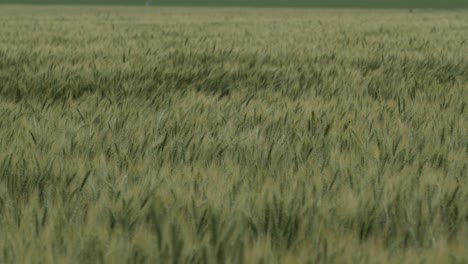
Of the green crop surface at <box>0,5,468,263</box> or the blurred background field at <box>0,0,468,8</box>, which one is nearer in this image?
the green crop surface at <box>0,5,468,263</box>

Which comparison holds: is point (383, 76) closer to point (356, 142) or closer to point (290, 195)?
point (356, 142)

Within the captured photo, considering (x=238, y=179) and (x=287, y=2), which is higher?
(x=238, y=179)

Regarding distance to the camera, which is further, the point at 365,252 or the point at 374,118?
the point at 374,118

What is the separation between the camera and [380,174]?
180 centimetres

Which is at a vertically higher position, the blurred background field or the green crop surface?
the green crop surface

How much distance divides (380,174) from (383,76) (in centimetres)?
289

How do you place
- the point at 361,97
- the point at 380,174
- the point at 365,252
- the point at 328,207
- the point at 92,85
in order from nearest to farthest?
the point at 365,252
the point at 328,207
the point at 380,174
the point at 361,97
the point at 92,85

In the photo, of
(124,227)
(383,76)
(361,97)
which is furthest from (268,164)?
(383,76)

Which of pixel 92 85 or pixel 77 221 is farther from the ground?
pixel 77 221

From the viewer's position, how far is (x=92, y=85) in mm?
4160

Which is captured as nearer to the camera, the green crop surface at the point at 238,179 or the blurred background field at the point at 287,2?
the green crop surface at the point at 238,179

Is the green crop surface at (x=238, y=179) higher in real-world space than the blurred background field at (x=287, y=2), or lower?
higher

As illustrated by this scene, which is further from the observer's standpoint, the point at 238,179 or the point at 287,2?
the point at 287,2

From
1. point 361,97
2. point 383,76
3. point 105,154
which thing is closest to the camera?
point 105,154
